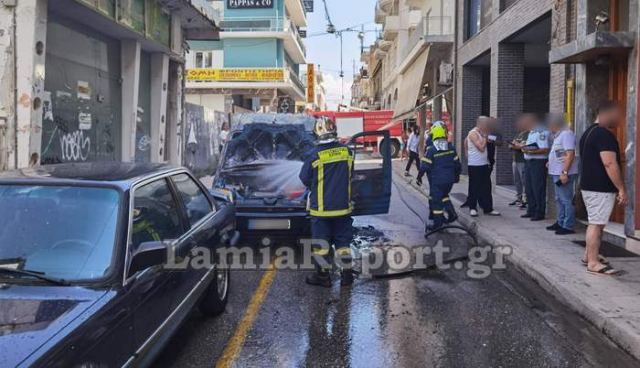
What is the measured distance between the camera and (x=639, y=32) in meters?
7.68

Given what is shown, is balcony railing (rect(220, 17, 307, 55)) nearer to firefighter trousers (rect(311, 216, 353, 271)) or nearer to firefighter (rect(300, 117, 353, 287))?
firefighter (rect(300, 117, 353, 287))

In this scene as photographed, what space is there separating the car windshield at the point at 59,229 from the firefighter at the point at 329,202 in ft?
9.58

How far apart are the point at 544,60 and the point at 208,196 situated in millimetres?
14168

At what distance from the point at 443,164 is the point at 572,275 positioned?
346 cm

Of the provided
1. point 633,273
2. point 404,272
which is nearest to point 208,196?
point 404,272

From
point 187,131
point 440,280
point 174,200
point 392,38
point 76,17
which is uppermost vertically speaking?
point 392,38

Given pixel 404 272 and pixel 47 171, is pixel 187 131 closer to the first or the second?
pixel 404 272

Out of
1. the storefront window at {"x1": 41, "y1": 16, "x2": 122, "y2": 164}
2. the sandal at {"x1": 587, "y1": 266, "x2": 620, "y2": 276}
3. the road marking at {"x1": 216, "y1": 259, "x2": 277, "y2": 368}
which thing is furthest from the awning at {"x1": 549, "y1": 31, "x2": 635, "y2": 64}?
the storefront window at {"x1": 41, "y1": 16, "x2": 122, "y2": 164}

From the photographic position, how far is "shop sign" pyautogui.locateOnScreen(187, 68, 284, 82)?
3991 centimetres

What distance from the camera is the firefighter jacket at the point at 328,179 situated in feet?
20.7

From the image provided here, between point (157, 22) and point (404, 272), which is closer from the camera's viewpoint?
point (404, 272)

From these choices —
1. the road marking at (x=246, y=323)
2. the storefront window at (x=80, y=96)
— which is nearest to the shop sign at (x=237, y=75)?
the storefront window at (x=80, y=96)

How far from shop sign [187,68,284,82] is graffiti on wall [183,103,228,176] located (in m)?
16.4

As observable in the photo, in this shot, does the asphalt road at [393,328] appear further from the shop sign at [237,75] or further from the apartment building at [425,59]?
the shop sign at [237,75]
